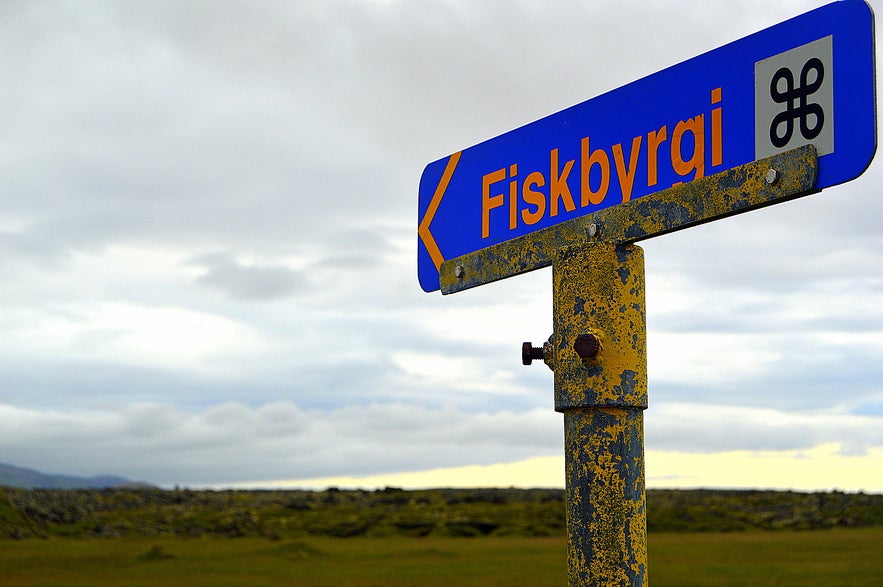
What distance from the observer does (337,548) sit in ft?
75.3

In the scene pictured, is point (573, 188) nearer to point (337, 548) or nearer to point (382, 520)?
point (337, 548)

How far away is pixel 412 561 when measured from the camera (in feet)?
66.0

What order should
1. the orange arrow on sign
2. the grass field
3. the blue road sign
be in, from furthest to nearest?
the grass field
the orange arrow on sign
the blue road sign

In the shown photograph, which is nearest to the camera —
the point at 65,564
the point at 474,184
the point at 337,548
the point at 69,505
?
the point at 474,184

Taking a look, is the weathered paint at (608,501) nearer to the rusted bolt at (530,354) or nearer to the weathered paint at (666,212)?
the rusted bolt at (530,354)

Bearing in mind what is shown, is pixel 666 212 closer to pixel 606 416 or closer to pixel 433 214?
pixel 606 416

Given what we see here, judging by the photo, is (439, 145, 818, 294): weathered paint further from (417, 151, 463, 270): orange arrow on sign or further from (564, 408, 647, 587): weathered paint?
(564, 408, 647, 587): weathered paint

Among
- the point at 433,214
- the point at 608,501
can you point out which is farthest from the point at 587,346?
the point at 433,214

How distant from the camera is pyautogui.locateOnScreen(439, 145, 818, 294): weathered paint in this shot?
2553mm

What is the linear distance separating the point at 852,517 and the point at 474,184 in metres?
28.8

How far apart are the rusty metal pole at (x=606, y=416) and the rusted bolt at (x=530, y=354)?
200 millimetres

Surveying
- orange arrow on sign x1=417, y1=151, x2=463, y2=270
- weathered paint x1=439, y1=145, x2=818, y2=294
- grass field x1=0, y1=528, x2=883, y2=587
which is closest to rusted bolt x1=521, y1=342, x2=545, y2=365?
weathered paint x1=439, y1=145, x2=818, y2=294

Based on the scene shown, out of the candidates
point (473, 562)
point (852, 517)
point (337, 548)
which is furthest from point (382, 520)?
point (852, 517)

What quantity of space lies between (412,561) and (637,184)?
723 inches
